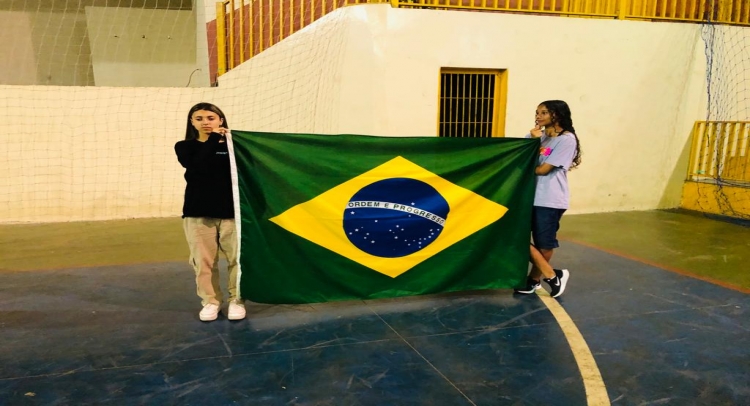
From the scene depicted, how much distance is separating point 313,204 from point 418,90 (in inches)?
140

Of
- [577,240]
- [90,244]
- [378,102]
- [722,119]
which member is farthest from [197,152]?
[722,119]

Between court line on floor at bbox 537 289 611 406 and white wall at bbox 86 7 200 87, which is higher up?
white wall at bbox 86 7 200 87

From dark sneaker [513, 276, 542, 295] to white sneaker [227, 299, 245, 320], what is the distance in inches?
84.9

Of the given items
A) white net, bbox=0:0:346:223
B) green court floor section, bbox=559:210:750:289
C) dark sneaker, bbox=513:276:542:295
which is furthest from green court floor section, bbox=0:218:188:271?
green court floor section, bbox=559:210:750:289

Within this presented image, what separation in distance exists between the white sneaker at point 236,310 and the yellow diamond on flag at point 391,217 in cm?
63

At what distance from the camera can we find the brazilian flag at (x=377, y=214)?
10.9 ft

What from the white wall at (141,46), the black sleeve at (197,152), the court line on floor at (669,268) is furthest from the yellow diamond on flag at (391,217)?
the white wall at (141,46)

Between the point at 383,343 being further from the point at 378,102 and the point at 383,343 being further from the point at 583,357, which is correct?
the point at 378,102

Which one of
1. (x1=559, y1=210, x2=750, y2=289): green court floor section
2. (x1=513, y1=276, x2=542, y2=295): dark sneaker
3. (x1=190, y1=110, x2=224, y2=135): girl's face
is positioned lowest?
(x1=513, y1=276, x2=542, y2=295): dark sneaker

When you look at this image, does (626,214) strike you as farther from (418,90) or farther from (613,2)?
(418,90)

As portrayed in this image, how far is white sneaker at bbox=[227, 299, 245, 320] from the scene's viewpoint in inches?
132

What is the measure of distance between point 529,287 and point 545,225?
1.77 feet

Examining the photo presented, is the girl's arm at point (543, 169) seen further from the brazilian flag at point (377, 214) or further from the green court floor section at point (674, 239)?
the green court floor section at point (674, 239)

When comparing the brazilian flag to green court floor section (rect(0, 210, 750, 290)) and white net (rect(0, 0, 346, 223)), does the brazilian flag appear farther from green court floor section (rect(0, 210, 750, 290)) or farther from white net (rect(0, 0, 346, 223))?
white net (rect(0, 0, 346, 223))
